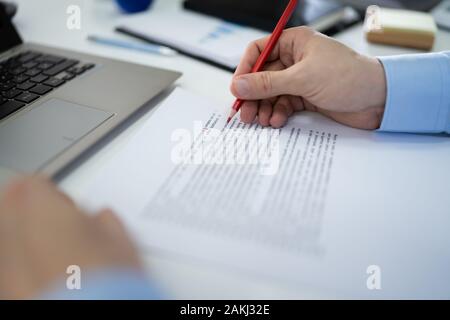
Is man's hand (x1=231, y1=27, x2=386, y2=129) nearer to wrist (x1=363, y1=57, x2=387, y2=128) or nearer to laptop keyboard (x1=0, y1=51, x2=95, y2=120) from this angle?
wrist (x1=363, y1=57, x2=387, y2=128)

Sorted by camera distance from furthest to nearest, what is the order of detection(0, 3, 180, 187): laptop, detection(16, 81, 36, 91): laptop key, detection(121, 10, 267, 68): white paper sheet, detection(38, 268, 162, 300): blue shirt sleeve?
detection(121, 10, 267, 68): white paper sheet
detection(16, 81, 36, 91): laptop key
detection(0, 3, 180, 187): laptop
detection(38, 268, 162, 300): blue shirt sleeve

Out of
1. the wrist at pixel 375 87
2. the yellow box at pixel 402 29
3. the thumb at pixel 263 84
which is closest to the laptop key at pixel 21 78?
the thumb at pixel 263 84

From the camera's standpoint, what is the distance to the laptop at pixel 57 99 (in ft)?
1.32

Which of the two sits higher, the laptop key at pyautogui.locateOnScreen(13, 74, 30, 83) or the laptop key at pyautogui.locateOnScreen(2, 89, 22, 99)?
the laptop key at pyautogui.locateOnScreen(13, 74, 30, 83)

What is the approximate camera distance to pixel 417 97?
496 millimetres

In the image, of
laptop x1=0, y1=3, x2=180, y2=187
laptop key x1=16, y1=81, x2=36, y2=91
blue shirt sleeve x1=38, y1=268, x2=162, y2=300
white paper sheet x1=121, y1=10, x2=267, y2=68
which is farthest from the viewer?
white paper sheet x1=121, y1=10, x2=267, y2=68

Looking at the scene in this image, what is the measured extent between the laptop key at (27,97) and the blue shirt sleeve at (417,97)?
0.44m

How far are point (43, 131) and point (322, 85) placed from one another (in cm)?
33

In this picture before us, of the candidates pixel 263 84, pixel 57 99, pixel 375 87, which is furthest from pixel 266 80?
pixel 57 99

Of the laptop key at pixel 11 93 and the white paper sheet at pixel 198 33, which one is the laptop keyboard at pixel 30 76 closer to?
the laptop key at pixel 11 93

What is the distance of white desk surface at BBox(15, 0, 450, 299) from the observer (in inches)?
11.9

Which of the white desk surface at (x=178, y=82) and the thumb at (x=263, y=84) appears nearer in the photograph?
the white desk surface at (x=178, y=82)

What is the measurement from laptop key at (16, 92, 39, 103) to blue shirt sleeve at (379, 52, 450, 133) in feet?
1.43

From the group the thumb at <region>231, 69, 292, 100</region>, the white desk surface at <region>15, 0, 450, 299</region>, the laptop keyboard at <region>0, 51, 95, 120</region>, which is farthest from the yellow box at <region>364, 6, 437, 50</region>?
the laptop keyboard at <region>0, 51, 95, 120</region>
